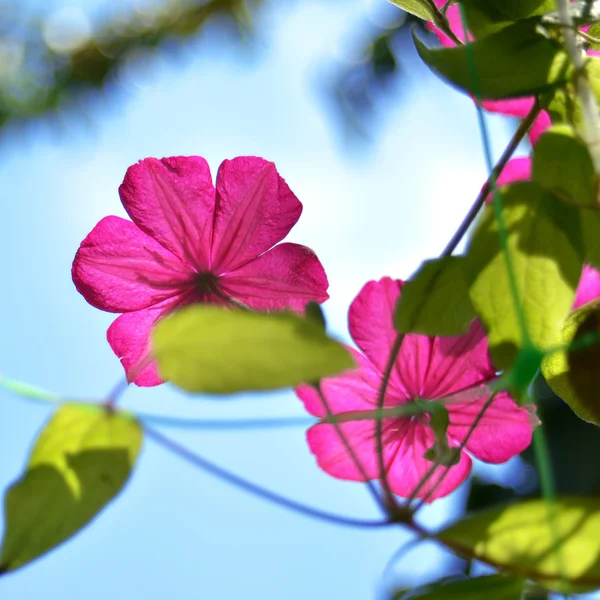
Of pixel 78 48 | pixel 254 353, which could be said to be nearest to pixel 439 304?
pixel 254 353

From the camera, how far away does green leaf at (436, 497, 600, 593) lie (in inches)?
11.7

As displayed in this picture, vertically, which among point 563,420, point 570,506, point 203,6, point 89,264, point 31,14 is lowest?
point 563,420

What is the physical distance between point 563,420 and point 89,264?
1.60 meters

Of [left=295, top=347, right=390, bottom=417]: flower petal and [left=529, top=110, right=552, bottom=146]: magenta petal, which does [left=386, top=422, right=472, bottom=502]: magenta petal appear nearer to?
[left=295, top=347, right=390, bottom=417]: flower petal

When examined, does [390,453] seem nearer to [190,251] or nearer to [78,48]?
[190,251]

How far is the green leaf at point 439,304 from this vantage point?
389 mm

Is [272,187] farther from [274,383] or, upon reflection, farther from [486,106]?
[274,383]

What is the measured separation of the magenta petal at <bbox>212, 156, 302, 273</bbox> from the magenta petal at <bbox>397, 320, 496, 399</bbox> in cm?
12

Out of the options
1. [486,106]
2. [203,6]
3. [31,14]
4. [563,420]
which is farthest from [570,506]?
[31,14]

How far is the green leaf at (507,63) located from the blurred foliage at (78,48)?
86.3 inches

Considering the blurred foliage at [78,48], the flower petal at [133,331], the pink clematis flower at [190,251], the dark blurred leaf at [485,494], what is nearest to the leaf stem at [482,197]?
the pink clematis flower at [190,251]

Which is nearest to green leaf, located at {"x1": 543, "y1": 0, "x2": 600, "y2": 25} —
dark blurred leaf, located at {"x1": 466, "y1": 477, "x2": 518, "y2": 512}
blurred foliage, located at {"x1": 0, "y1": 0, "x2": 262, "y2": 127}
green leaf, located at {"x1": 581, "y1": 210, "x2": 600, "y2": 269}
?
green leaf, located at {"x1": 581, "y1": 210, "x2": 600, "y2": 269}

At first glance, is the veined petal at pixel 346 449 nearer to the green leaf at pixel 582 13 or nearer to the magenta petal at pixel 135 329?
the magenta petal at pixel 135 329

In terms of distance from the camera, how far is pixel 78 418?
0.34 metres
